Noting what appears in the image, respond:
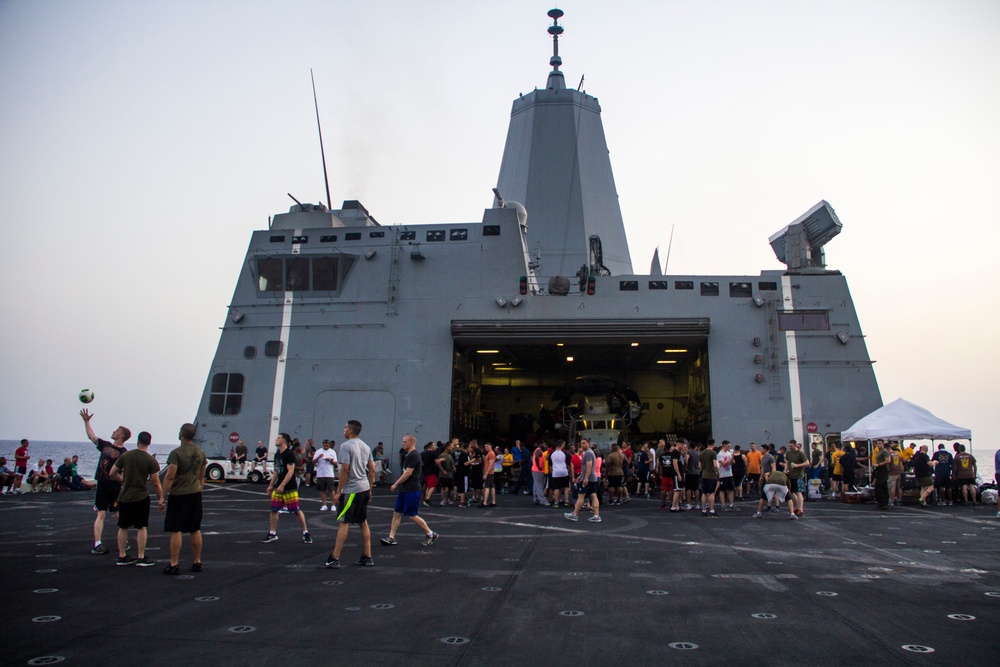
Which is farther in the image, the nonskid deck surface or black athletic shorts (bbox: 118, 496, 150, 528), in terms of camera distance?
black athletic shorts (bbox: 118, 496, 150, 528)

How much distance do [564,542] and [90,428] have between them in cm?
661

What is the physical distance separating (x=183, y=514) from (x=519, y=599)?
3854 millimetres

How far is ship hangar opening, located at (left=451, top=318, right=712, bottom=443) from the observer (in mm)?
23203

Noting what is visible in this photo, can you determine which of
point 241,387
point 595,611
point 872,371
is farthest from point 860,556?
point 241,387

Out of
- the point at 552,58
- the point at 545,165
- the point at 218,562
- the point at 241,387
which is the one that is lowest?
the point at 218,562

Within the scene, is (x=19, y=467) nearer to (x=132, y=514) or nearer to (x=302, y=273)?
(x=302, y=273)

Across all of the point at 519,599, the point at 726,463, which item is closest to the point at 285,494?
the point at 519,599

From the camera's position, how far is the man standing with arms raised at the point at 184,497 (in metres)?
7.36

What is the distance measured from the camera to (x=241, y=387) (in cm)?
2380

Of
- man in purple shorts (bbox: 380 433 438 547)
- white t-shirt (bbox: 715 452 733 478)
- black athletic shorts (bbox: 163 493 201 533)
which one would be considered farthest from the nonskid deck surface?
white t-shirt (bbox: 715 452 733 478)

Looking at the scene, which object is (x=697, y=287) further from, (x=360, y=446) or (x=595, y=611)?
(x=595, y=611)

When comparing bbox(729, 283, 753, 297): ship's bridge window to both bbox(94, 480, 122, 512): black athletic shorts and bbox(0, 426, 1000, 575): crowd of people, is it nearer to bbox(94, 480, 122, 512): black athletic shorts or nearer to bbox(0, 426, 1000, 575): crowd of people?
bbox(0, 426, 1000, 575): crowd of people

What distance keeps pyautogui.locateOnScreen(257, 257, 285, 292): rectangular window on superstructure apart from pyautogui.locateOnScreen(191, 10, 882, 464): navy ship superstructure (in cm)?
5

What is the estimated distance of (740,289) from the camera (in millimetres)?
23750
